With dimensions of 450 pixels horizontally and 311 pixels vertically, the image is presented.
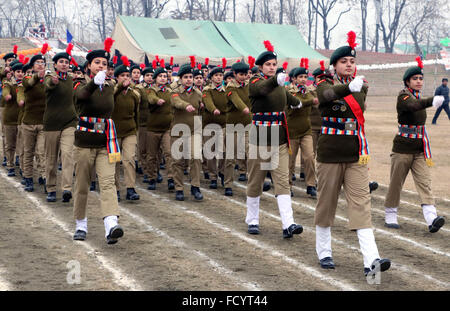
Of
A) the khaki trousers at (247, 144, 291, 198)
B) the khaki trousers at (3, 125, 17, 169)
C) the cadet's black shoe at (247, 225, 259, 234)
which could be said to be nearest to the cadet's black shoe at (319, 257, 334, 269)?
the khaki trousers at (247, 144, 291, 198)

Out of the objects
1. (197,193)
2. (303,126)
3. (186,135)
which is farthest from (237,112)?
(197,193)

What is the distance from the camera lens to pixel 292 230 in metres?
8.05

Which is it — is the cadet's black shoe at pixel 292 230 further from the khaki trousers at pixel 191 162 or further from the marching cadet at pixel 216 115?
the marching cadet at pixel 216 115

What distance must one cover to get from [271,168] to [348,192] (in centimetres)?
190

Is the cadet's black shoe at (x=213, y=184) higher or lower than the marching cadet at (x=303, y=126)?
lower

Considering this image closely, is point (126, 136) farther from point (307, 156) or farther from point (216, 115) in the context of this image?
point (307, 156)

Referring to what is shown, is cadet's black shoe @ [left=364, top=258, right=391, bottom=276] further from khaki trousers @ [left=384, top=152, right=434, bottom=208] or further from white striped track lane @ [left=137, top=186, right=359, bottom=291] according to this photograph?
khaki trousers @ [left=384, top=152, right=434, bottom=208]

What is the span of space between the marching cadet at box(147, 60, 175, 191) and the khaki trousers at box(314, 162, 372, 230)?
17.7 ft

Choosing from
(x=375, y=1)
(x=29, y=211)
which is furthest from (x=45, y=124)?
(x=375, y=1)

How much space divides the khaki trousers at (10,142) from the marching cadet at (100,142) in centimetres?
607

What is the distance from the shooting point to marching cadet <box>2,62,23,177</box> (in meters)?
13.1

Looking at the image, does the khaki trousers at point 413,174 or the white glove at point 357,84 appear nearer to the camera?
the white glove at point 357,84

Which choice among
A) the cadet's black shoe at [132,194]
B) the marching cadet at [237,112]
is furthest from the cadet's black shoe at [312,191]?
the cadet's black shoe at [132,194]

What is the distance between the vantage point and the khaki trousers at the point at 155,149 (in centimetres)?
1188
